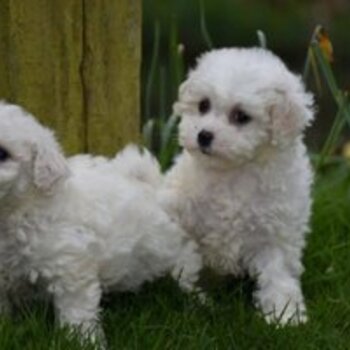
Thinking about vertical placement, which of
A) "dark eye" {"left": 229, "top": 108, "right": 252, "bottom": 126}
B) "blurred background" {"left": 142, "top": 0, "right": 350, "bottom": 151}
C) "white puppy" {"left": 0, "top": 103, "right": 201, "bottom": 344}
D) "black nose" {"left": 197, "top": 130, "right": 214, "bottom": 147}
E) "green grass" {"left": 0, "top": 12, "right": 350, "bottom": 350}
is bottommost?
"blurred background" {"left": 142, "top": 0, "right": 350, "bottom": 151}

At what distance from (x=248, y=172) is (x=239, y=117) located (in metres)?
0.28

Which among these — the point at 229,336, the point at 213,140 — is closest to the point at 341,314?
the point at 229,336

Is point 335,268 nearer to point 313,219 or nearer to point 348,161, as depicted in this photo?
point 313,219

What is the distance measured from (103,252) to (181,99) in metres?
0.80

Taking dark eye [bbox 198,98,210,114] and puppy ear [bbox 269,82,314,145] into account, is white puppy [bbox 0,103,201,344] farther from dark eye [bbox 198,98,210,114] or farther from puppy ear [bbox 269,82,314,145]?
puppy ear [bbox 269,82,314,145]

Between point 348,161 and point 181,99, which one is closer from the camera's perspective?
point 181,99

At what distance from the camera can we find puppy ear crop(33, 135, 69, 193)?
4.64m

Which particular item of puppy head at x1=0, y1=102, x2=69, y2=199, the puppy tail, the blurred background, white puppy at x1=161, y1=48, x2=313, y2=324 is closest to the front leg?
white puppy at x1=161, y1=48, x2=313, y2=324

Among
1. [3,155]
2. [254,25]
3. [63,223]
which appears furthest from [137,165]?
[254,25]

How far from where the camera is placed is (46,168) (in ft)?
15.2

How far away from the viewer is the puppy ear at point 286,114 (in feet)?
16.7

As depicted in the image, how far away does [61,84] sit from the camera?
5.46 m

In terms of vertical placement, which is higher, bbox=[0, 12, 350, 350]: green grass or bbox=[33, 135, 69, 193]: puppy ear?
bbox=[33, 135, 69, 193]: puppy ear

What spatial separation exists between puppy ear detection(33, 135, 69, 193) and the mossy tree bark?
813mm
